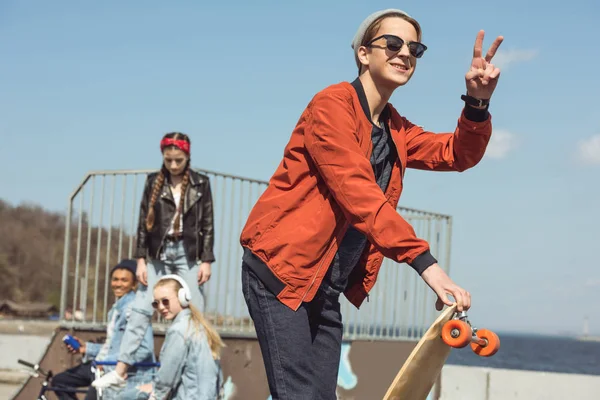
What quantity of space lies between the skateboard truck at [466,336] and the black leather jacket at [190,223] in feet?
14.6

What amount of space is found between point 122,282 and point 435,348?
4.91m

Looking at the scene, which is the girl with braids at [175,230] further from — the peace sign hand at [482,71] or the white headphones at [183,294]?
the peace sign hand at [482,71]

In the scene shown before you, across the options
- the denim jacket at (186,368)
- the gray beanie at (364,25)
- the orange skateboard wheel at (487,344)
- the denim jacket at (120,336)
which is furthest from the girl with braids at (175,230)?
the orange skateboard wheel at (487,344)

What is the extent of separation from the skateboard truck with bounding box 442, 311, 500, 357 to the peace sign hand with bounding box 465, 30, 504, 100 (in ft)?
3.33

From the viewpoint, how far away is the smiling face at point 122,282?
752 cm

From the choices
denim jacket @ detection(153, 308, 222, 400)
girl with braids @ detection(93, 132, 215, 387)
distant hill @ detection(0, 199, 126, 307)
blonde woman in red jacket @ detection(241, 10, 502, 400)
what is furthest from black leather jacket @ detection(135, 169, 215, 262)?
distant hill @ detection(0, 199, 126, 307)

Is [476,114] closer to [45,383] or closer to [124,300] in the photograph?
[124,300]

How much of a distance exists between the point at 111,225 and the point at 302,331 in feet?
17.8

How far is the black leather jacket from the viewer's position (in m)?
7.21

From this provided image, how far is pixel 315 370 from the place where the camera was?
10.5 feet

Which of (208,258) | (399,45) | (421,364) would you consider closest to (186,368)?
(208,258)

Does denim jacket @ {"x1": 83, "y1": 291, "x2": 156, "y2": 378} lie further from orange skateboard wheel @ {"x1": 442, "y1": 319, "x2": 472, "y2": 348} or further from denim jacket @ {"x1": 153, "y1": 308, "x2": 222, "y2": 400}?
orange skateboard wheel @ {"x1": 442, "y1": 319, "x2": 472, "y2": 348}

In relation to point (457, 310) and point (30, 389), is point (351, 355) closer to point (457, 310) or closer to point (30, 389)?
point (30, 389)

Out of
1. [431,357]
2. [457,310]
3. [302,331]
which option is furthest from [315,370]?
[457,310]
